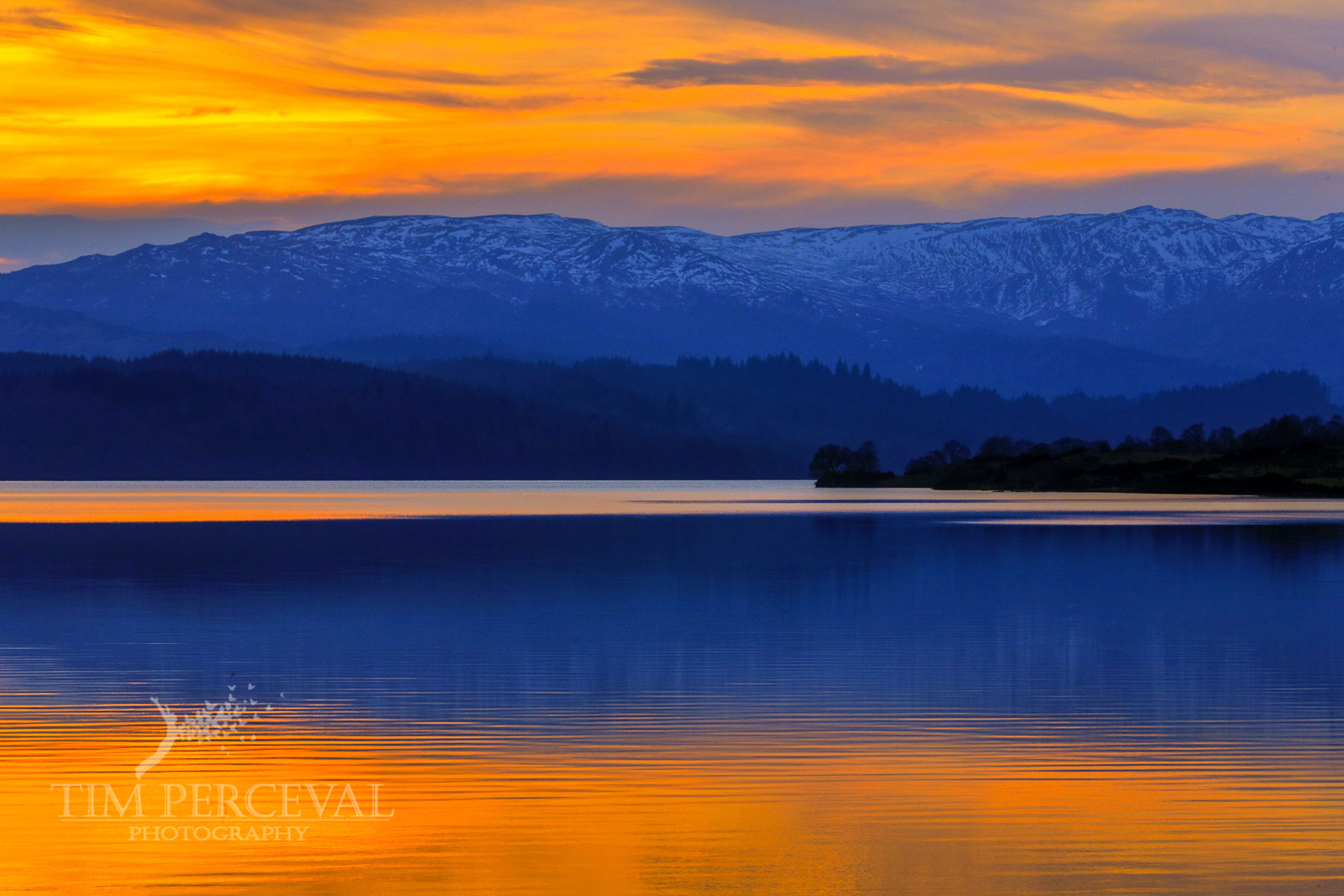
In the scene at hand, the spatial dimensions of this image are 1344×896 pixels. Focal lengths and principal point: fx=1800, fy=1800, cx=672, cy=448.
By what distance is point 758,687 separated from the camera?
35.2 metres

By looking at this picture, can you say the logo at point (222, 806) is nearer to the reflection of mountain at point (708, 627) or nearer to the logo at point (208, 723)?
the logo at point (208, 723)

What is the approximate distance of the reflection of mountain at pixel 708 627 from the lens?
34000 millimetres

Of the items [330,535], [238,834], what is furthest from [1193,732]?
[330,535]

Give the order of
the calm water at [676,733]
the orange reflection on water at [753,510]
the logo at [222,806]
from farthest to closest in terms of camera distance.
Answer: the orange reflection on water at [753,510] < the logo at [222,806] < the calm water at [676,733]

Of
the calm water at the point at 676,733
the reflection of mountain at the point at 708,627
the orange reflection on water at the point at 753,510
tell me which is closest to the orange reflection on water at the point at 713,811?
the calm water at the point at 676,733

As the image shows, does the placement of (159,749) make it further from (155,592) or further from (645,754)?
(155,592)

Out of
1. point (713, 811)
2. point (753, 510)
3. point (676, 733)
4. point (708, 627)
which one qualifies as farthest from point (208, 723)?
point (753, 510)

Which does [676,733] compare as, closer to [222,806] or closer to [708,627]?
[222,806]

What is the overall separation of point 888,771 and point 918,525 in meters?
92.7

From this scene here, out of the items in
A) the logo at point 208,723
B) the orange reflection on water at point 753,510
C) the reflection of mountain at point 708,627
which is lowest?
the orange reflection on water at point 753,510

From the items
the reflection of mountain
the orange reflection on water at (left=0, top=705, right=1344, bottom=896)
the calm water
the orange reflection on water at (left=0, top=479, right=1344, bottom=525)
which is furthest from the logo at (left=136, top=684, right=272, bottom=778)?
the orange reflection on water at (left=0, top=479, right=1344, bottom=525)

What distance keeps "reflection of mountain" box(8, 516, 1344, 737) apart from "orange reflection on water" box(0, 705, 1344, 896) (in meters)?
2.68

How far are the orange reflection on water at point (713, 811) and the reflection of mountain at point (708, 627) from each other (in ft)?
8.79

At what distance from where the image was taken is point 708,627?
47188 mm
